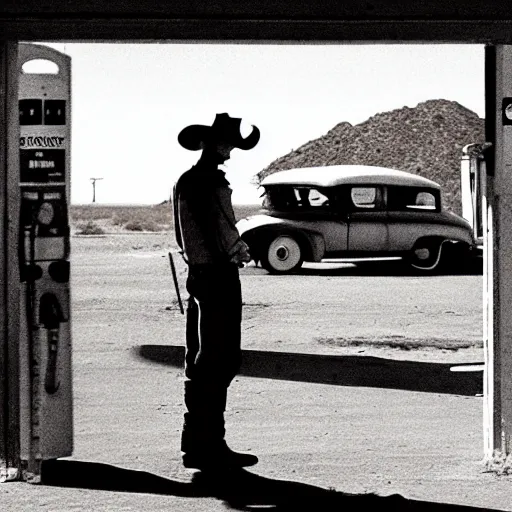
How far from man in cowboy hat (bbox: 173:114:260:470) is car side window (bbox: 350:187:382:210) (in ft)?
57.2

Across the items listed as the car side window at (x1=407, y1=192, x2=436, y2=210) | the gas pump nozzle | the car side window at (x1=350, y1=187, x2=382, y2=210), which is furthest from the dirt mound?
the gas pump nozzle

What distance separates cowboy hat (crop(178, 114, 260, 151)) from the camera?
715cm

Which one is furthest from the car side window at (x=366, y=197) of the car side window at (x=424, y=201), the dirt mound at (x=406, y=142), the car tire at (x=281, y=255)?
the dirt mound at (x=406, y=142)

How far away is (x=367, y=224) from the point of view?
24.3 metres

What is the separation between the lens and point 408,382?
1055 centimetres

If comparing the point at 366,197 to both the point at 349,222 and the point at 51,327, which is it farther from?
the point at 51,327

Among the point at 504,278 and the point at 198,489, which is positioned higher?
the point at 504,278

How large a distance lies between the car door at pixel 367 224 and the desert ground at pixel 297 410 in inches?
214

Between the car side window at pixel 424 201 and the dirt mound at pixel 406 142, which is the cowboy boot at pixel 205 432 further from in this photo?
the dirt mound at pixel 406 142

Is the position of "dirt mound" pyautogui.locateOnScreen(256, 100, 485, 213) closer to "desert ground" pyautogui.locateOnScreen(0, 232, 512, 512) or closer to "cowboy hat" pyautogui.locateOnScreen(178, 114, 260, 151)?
"desert ground" pyautogui.locateOnScreen(0, 232, 512, 512)

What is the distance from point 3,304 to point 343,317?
9.61 metres

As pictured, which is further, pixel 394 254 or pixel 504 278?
pixel 394 254
